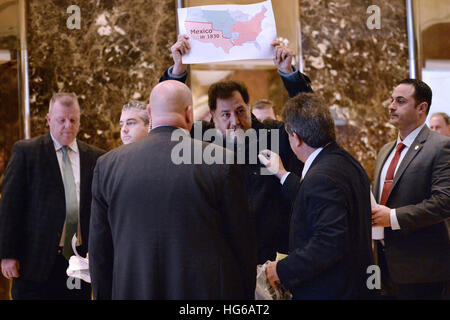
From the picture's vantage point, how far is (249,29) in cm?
260

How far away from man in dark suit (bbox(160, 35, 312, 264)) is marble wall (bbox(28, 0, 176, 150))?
1.56 meters

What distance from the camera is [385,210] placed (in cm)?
295

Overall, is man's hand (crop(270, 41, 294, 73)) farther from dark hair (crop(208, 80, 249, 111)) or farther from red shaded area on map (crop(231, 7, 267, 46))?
dark hair (crop(208, 80, 249, 111))

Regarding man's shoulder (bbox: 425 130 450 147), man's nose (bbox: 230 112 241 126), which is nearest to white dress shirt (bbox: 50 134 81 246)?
man's nose (bbox: 230 112 241 126)

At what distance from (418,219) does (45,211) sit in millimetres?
2338

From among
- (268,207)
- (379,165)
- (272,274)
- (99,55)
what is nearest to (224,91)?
(268,207)

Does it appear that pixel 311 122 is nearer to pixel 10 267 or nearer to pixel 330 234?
pixel 330 234

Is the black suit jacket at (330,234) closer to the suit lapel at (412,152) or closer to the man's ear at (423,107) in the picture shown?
the suit lapel at (412,152)

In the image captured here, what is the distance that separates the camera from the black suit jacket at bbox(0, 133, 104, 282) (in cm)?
321

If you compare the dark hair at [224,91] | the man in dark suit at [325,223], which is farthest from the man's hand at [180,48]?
the man in dark suit at [325,223]

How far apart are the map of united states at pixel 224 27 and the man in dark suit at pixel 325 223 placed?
547mm

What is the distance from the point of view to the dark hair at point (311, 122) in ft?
7.40

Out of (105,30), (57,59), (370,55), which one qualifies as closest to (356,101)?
(370,55)
